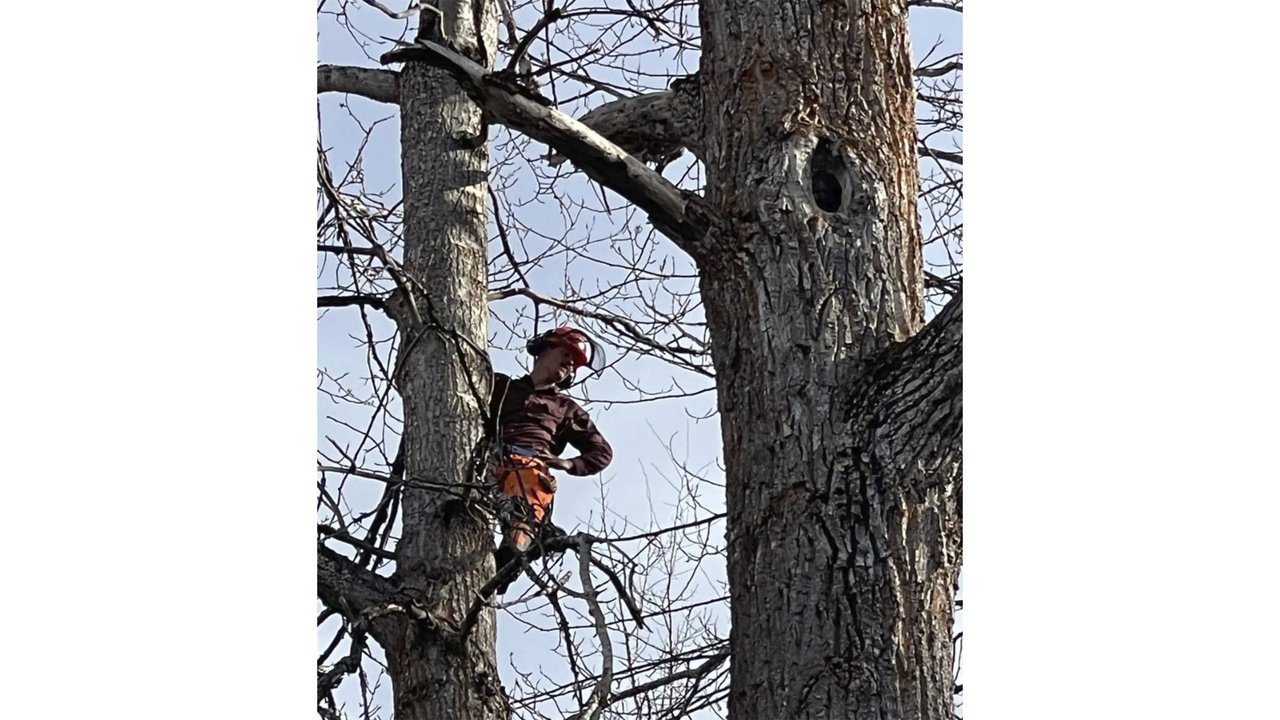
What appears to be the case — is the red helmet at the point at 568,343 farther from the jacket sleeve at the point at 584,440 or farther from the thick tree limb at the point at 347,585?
the thick tree limb at the point at 347,585

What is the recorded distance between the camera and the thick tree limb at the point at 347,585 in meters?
2.99

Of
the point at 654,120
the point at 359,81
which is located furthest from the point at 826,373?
the point at 359,81

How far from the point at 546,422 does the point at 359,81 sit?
3.41 ft

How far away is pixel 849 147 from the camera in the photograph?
7.47 feet

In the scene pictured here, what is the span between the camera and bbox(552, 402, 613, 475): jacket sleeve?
3641mm

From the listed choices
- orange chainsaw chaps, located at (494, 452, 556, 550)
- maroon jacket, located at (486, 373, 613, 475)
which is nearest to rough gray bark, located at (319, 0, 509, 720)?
orange chainsaw chaps, located at (494, 452, 556, 550)

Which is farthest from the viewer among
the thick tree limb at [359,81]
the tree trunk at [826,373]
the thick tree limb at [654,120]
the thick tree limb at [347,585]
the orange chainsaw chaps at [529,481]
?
the thick tree limb at [359,81]

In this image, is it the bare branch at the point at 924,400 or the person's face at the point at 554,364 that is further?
the person's face at the point at 554,364

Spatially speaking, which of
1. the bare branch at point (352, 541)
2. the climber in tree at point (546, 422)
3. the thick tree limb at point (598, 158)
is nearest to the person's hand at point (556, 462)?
the climber in tree at point (546, 422)

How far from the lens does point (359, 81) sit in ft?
12.5
